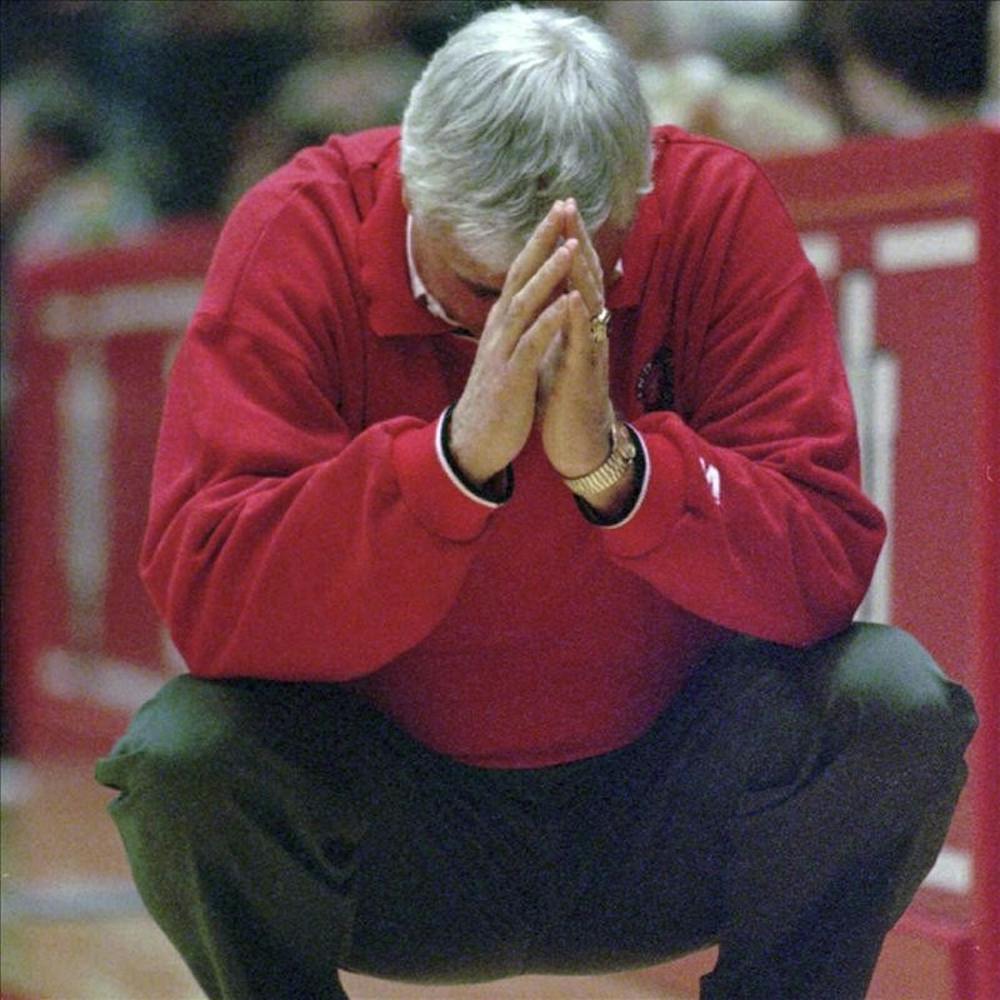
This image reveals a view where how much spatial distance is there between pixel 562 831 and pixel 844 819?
283 mm

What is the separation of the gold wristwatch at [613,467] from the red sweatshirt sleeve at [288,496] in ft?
0.28

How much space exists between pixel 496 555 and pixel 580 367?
296 millimetres

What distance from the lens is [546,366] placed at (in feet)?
5.17

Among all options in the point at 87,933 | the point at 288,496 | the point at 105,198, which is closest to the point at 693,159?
the point at 288,496

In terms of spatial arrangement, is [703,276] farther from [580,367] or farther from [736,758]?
[736,758]

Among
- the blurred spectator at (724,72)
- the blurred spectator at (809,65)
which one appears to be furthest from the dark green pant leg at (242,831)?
the blurred spectator at (724,72)

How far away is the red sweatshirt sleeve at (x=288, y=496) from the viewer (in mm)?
1599

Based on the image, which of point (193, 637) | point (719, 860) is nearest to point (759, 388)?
point (719, 860)

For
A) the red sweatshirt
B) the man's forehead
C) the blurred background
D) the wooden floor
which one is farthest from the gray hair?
the blurred background

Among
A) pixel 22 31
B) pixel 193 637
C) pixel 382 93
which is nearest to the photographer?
pixel 193 637

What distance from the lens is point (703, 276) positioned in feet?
5.87

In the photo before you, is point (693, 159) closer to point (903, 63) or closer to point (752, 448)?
point (752, 448)

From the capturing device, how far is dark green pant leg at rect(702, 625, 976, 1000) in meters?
1.62

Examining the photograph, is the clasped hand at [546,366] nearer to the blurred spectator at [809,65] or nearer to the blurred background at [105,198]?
the blurred spectator at [809,65]
